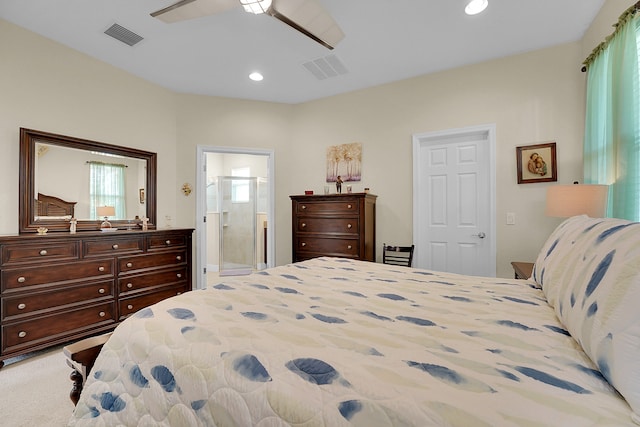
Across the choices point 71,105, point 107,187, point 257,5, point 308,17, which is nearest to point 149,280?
point 107,187

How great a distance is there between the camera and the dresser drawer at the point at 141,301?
9.74 ft

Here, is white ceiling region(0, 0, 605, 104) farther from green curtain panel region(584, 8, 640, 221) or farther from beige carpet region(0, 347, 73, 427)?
beige carpet region(0, 347, 73, 427)

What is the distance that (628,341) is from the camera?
0.62 metres

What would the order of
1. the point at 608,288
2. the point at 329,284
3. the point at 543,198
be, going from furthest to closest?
the point at 543,198 → the point at 329,284 → the point at 608,288

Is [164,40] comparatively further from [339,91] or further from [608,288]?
[608,288]

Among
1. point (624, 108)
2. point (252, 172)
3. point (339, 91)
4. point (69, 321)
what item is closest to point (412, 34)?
point (339, 91)

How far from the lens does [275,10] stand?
2.03m

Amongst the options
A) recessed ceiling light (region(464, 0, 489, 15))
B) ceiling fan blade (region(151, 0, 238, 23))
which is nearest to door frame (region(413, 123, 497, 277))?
recessed ceiling light (region(464, 0, 489, 15))

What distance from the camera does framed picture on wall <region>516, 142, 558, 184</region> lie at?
301 centimetres

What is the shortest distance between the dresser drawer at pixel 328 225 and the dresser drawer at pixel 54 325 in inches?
87.2

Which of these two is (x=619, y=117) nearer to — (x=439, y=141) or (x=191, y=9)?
(x=439, y=141)

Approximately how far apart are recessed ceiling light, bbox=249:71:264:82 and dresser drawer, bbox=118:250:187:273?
236cm

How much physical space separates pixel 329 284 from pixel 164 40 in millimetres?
2971

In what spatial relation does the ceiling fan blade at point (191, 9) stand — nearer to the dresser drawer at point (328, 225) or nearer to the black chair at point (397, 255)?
the dresser drawer at point (328, 225)
